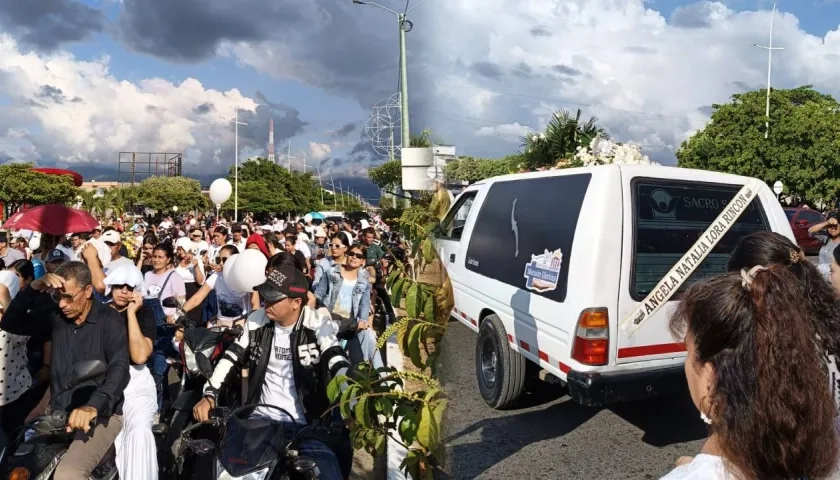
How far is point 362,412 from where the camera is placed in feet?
6.66

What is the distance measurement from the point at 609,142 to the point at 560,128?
0.36 m

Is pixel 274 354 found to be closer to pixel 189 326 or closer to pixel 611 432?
pixel 189 326

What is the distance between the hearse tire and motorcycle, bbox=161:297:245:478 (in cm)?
191

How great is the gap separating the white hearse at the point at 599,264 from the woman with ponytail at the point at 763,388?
99.7 inches

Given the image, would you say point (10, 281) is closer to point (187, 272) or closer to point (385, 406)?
point (187, 272)

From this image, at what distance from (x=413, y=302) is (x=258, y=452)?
1150 mm

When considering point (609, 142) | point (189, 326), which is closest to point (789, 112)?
point (609, 142)

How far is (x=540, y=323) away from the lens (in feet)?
13.4

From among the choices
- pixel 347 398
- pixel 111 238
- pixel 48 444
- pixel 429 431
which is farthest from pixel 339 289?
pixel 429 431

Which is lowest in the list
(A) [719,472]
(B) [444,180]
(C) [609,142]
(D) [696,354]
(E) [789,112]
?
(A) [719,472]

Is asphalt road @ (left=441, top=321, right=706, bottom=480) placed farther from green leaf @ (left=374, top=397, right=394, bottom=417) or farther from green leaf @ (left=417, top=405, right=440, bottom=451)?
green leaf @ (left=417, top=405, right=440, bottom=451)

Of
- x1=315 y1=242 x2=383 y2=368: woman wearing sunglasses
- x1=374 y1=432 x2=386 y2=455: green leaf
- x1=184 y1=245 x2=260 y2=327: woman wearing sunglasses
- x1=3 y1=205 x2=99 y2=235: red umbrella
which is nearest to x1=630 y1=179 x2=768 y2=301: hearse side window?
x1=374 y1=432 x2=386 y2=455: green leaf

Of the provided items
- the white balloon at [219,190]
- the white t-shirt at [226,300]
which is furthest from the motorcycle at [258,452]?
the white balloon at [219,190]

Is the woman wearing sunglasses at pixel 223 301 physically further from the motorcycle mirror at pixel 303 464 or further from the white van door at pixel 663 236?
the white van door at pixel 663 236
